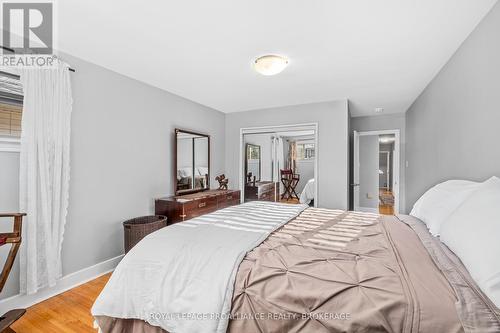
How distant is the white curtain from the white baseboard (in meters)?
0.14

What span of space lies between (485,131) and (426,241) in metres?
1.11

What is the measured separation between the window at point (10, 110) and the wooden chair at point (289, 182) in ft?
14.9

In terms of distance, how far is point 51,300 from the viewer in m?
2.11

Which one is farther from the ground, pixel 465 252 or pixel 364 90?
pixel 364 90

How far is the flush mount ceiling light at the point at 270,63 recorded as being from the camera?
230 cm

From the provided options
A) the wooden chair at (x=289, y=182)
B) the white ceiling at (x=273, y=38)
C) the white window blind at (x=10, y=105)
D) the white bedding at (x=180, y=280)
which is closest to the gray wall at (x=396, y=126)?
the white ceiling at (x=273, y=38)

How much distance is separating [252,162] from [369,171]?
3249 mm

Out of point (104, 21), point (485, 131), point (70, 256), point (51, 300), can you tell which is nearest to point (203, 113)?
point (104, 21)

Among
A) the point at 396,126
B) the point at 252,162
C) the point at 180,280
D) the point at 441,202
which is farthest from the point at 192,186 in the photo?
the point at 396,126

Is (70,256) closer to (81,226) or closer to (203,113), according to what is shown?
(81,226)

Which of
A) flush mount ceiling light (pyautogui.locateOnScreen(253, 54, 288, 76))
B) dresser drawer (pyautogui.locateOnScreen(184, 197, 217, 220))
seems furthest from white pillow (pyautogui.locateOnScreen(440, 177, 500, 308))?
dresser drawer (pyautogui.locateOnScreen(184, 197, 217, 220))

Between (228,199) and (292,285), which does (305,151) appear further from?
(292,285)

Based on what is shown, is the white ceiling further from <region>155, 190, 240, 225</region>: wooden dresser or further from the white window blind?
<region>155, 190, 240, 225</region>: wooden dresser

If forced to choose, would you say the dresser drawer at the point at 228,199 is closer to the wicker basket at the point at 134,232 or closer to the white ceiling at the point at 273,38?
the wicker basket at the point at 134,232
